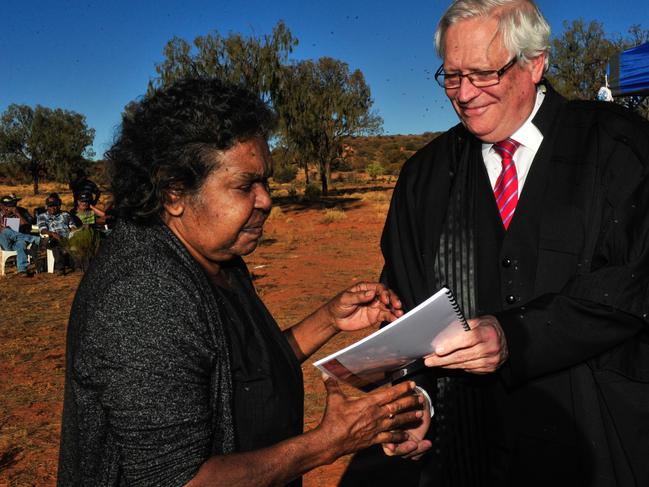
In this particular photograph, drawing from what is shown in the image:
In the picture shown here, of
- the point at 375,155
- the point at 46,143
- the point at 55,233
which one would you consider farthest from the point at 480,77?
the point at 375,155

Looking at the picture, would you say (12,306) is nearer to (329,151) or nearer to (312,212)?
(312,212)

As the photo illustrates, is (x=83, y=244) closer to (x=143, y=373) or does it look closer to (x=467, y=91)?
(x=467, y=91)

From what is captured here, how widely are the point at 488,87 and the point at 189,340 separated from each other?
4.79 feet

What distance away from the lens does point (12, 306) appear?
392 inches

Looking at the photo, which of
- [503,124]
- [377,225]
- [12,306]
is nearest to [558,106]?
[503,124]

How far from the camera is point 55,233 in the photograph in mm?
12617

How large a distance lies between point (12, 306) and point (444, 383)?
9.30 metres

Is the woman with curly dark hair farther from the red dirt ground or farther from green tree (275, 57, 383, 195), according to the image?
green tree (275, 57, 383, 195)

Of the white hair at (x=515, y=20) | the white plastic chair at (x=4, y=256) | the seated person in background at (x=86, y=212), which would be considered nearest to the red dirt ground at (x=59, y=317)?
the white plastic chair at (x=4, y=256)

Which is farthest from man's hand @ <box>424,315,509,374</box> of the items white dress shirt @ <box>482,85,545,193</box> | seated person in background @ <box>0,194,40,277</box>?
seated person in background @ <box>0,194,40,277</box>

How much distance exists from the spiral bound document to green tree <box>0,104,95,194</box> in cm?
4942

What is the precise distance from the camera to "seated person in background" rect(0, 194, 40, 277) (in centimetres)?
1264

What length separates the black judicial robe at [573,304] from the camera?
200 cm

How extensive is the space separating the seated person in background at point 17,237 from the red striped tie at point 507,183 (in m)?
12.2
